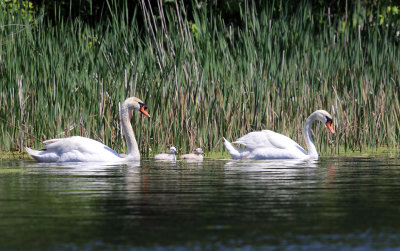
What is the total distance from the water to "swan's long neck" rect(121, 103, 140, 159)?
120cm

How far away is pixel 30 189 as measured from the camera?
28.8ft

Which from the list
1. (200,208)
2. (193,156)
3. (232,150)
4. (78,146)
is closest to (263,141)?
(232,150)

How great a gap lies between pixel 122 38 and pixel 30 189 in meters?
6.14

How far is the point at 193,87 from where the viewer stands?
14141 millimetres

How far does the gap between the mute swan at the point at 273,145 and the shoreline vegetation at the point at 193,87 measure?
0.61 meters

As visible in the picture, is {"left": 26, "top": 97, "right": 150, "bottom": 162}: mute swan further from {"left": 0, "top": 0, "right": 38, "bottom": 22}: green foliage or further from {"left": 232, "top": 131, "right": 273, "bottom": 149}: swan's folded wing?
{"left": 0, "top": 0, "right": 38, "bottom": 22}: green foliage

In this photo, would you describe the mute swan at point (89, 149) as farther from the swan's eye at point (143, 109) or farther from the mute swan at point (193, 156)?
the mute swan at point (193, 156)

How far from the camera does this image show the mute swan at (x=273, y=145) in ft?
43.3

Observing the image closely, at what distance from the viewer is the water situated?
18.9 ft

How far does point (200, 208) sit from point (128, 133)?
5756mm

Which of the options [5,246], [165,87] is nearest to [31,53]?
[165,87]

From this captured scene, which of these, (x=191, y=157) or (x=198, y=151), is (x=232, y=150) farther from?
(x=191, y=157)

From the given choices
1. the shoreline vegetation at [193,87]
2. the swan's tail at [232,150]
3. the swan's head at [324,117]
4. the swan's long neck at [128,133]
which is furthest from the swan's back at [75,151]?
the swan's head at [324,117]

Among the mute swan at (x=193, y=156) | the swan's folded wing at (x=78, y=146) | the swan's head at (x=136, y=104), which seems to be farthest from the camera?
the swan's head at (x=136, y=104)
